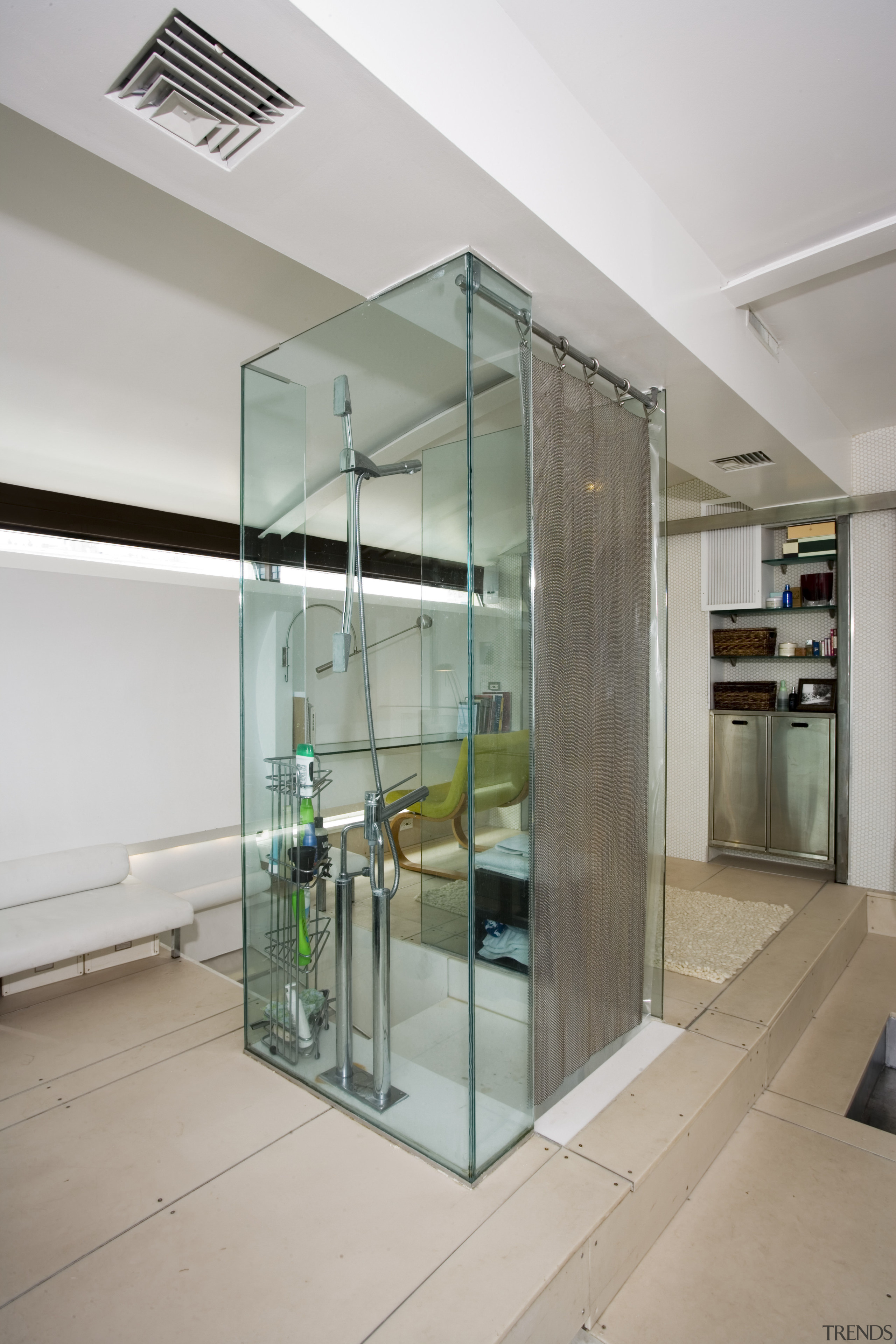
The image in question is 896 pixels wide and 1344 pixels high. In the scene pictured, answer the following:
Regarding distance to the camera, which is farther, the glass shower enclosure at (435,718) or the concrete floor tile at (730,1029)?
the concrete floor tile at (730,1029)

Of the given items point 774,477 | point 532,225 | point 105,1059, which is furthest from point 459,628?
point 774,477

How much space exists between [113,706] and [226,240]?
7.45 feet

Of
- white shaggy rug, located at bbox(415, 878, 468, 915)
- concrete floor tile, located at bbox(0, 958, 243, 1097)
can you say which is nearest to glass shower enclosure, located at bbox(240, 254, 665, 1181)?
white shaggy rug, located at bbox(415, 878, 468, 915)

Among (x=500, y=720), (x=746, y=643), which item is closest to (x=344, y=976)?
(x=500, y=720)

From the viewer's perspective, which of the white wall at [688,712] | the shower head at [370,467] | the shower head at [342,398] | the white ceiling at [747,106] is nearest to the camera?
the white ceiling at [747,106]

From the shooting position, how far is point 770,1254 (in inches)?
72.6

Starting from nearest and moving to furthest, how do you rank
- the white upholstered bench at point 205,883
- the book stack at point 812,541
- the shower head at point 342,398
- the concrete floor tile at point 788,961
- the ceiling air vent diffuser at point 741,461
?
the shower head at point 342,398 < the concrete floor tile at point 788,961 < the ceiling air vent diffuser at point 741,461 < the white upholstered bench at point 205,883 < the book stack at point 812,541

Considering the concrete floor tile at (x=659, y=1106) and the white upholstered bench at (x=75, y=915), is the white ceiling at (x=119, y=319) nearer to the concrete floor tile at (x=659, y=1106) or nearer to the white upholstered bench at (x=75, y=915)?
the white upholstered bench at (x=75, y=915)

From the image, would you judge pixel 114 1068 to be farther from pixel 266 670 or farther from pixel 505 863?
pixel 505 863

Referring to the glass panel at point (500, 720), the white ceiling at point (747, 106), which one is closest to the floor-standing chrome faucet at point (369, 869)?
the glass panel at point (500, 720)

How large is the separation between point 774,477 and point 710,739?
6.03ft

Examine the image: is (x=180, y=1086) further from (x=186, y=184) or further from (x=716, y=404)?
(x=716, y=404)

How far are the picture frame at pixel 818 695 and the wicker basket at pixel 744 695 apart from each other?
164 mm

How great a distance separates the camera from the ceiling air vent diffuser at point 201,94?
1.24 metres
